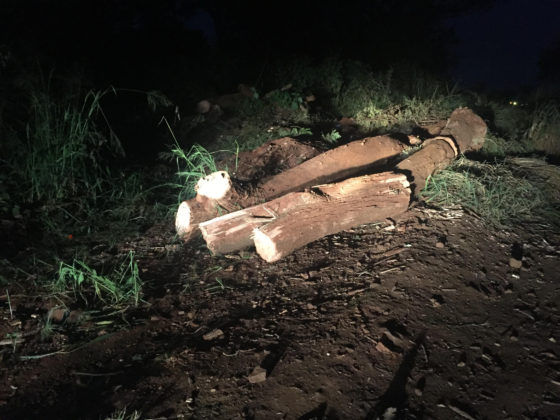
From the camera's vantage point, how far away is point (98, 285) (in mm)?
2230

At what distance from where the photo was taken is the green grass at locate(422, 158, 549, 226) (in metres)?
2.80

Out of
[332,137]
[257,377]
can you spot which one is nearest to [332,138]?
[332,137]

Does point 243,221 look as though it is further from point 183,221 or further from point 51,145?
point 51,145

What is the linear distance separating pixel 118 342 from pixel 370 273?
62.0 inches

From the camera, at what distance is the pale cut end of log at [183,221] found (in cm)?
268

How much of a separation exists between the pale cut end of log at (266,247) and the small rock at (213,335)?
0.67m

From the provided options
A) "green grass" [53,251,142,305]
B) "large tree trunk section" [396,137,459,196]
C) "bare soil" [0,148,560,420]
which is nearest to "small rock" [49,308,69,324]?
"bare soil" [0,148,560,420]

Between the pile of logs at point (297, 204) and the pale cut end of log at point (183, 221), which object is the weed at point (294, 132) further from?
the pale cut end of log at point (183, 221)

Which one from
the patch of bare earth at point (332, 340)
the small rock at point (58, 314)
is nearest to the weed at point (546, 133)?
the patch of bare earth at point (332, 340)

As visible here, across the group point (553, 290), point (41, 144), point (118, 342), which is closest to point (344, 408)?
point (118, 342)

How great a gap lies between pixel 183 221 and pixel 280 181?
0.88 meters

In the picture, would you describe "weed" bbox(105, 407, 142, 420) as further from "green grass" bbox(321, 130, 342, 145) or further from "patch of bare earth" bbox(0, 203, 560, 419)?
"green grass" bbox(321, 130, 342, 145)

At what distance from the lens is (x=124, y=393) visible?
5.27ft

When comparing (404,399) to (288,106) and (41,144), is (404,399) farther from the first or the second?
(288,106)
